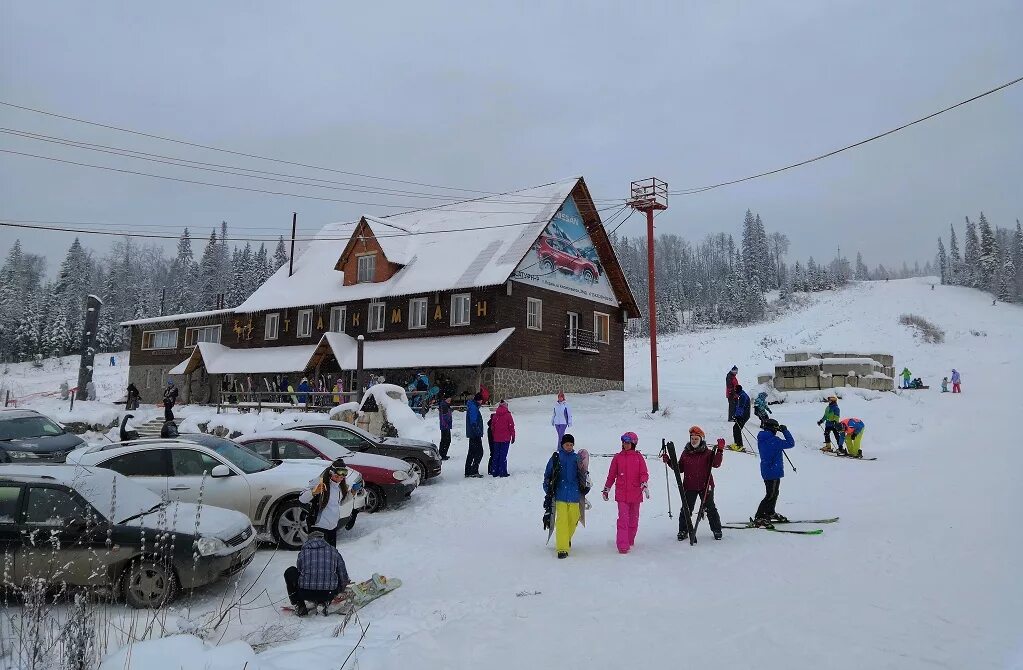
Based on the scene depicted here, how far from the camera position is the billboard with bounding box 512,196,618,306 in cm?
2973

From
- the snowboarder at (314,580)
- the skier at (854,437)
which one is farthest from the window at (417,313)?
the snowboarder at (314,580)

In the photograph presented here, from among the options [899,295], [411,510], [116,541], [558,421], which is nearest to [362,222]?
[558,421]

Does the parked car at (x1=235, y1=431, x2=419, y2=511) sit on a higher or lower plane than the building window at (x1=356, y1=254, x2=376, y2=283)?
lower

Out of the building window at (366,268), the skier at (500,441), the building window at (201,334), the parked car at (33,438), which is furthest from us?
the building window at (201,334)

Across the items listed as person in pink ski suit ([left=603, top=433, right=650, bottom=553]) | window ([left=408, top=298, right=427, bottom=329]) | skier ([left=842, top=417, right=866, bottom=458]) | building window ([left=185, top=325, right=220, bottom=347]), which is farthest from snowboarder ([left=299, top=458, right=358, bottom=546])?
building window ([left=185, top=325, right=220, bottom=347])

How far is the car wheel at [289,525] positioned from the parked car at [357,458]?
2.02m

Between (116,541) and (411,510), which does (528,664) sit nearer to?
(116,541)

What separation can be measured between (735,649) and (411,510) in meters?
7.73

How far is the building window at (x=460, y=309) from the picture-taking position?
2940 cm

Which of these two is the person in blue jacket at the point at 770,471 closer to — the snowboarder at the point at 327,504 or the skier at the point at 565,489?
the skier at the point at 565,489

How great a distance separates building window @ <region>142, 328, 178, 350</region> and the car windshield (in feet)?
86.4

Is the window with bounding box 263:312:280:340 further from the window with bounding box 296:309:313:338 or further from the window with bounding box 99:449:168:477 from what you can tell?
the window with bounding box 99:449:168:477

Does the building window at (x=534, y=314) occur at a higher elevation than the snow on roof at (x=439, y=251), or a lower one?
lower

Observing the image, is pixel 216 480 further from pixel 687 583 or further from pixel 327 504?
pixel 687 583
